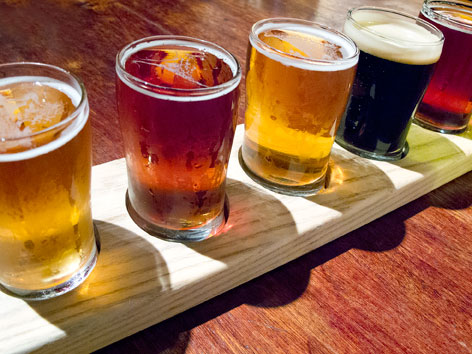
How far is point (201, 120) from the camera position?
0.56 m

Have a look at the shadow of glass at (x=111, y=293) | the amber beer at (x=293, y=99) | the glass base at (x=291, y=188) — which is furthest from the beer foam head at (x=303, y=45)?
the shadow of glass at (x=111, y=293)

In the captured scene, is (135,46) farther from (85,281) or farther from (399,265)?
(399,265)

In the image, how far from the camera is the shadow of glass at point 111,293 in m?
0.54

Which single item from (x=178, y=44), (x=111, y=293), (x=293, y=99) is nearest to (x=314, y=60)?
(x=293, y=99)

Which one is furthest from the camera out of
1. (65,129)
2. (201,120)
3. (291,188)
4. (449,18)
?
(449,18)

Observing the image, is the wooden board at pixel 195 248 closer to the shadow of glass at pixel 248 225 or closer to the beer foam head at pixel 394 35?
the shadow of glass at pixel 248 225

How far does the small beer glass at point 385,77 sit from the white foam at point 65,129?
1.61ft

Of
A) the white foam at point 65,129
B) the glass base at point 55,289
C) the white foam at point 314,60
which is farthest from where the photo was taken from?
the white foam at point 314,60

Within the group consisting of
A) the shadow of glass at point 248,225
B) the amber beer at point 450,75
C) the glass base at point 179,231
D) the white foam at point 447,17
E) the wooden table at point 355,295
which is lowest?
the wooden table at point 355,295

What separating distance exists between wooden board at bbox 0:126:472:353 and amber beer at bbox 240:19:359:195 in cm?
4

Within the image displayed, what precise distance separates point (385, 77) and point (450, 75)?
0.72 feet

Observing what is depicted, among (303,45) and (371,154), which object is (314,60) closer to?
(303,45)

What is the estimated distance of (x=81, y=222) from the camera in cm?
56

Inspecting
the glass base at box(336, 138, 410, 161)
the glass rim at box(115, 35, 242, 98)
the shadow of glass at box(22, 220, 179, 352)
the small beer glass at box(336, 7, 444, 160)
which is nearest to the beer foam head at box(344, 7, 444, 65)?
the small beer glass at box(336, 7, 444, 160)
